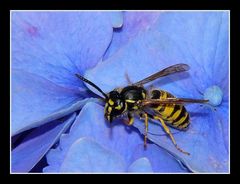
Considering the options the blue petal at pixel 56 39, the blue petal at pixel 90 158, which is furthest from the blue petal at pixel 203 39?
the blue petal at pixel 90 158

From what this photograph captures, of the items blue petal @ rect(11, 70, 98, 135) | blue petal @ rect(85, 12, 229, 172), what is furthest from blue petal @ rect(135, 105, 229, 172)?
blue petal @ rect(11, 70, 98, 135)

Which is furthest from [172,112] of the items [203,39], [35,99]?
[35,99]

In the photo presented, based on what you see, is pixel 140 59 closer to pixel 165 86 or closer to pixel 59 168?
pixel 165 86

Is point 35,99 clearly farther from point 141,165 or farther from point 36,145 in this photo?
point 141,165

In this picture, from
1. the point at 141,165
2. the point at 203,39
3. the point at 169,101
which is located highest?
the point at 203,39

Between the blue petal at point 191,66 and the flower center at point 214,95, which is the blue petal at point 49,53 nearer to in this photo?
the blue petal at point 191,66

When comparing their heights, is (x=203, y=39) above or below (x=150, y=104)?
above
